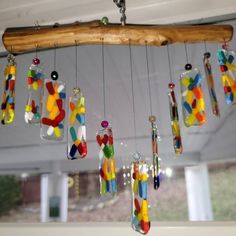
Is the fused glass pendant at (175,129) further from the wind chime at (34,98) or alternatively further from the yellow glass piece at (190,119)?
the wind chime at (34,98)

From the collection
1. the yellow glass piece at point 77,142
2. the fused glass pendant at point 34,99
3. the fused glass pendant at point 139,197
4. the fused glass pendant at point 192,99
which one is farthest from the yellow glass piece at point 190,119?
the fused glass pendant at point 34,99

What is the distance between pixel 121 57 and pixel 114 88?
0.33 meters

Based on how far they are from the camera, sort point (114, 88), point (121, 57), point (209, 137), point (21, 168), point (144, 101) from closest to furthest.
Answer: point (121, 57)
point (114, 88)
point (144, 101)
point (209, 137)
point (21, 168)

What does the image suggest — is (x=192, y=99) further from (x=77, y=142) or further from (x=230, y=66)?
(x=77, y=142)

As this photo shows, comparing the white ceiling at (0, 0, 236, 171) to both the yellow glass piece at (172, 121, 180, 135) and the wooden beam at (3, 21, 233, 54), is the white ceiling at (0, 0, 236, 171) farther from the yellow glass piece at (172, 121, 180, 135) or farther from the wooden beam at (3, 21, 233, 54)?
the yellow glass piece at (172, 121, 180, 135)

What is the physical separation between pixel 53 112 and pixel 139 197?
0.28 m

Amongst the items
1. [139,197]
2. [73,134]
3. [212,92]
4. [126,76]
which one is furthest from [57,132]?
[126,76]

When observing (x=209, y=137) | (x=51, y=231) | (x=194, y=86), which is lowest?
(x=51, y=231)

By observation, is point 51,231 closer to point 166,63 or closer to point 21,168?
point 166,63

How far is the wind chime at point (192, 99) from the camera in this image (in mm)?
626

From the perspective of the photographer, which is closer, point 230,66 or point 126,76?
point 230,66

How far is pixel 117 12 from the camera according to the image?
3.04 feet

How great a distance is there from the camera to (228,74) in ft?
2.11

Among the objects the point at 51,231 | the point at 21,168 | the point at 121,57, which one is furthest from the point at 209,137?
the point at 21,168
